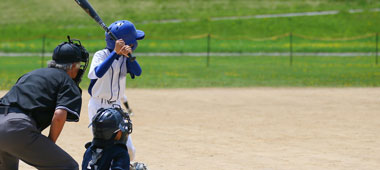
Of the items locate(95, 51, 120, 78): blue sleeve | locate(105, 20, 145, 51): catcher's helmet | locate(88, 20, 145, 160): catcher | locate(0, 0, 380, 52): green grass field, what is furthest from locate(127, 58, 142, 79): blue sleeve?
locate(0, 0, 380, 52): green grass field

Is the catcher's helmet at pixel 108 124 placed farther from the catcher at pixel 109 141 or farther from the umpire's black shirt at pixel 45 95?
the umpire's black shirt at pixel 45 95

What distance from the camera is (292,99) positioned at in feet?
58.4

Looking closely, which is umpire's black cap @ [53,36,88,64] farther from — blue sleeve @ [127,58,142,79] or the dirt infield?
the dirt infield

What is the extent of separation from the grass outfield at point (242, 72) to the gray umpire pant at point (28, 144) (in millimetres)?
15629

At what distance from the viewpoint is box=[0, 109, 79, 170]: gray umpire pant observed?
5.18m

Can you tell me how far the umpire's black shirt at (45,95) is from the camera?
5.23 metres

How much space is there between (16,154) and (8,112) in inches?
14.2

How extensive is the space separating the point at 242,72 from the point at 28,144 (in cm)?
2318

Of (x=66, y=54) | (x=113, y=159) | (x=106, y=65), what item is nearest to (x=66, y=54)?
(x=66, y=54)

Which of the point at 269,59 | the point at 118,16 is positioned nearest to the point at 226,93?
the point at 269,59

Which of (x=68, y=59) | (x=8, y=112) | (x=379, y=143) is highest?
(x=68, y=59)

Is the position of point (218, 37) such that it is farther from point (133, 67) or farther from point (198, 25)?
point (133, 67)

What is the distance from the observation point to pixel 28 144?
5.23 meters

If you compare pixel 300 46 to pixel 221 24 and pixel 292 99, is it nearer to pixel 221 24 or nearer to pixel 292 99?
pixel 221 24
